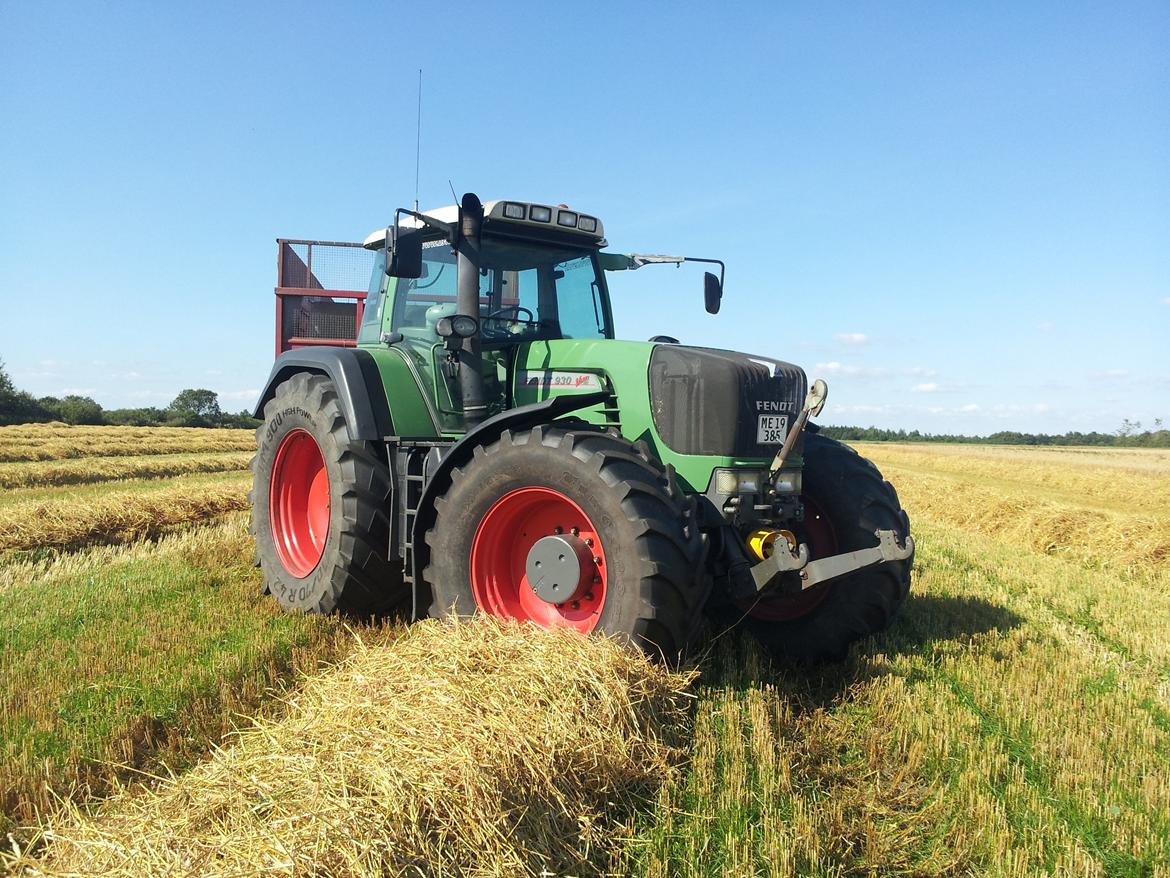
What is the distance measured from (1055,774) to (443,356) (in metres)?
3.71

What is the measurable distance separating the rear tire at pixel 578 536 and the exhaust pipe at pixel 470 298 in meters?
0.63

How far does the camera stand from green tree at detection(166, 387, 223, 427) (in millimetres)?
39969

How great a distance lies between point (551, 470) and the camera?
362cm

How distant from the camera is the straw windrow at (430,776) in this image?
2.12 metres

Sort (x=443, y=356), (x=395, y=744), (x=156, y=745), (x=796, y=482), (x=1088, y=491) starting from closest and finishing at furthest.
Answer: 1. (x=395, y=744)
2. (x=156, y=745)
3. (x=796, y=482)
4. (x=443, y=356)
5. (x=1088, y=491)

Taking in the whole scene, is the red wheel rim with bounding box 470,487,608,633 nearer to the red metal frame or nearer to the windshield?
the windshield

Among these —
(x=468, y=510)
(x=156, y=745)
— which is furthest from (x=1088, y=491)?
(x=156, y=745)

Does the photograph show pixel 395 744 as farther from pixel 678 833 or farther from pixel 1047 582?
pixel 1047 582

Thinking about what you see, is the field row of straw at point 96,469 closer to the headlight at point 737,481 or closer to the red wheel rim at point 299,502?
the red wheel rim at point 299,502

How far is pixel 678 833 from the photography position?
103 inches

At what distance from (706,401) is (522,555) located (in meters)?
1.20

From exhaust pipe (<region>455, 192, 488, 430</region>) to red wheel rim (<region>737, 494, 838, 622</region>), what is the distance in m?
1.95

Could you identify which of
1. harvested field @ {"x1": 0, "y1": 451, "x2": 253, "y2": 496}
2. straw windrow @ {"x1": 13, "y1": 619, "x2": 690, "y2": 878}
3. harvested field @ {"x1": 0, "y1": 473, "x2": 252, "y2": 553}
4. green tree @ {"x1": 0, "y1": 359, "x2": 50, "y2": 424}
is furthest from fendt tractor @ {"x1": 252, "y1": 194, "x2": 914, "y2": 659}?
green tree @ {"x1": 0, "y1": 359, "x2": 50, "y2": 424}

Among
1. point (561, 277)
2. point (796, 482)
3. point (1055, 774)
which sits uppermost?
point (561, 277)
